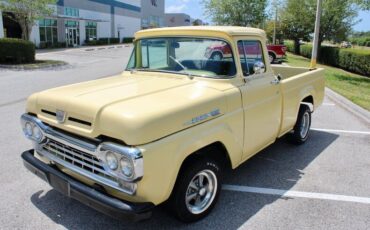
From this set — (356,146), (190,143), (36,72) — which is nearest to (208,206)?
(190,143)

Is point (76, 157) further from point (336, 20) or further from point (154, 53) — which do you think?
point (336, 20)

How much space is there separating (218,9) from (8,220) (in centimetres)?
3060

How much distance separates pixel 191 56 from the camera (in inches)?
171

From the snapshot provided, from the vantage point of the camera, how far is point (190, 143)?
322 centimetres

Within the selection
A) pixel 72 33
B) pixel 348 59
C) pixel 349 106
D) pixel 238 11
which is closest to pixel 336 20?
pixel 348 59

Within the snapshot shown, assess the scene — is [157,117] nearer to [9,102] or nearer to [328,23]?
[9,102]

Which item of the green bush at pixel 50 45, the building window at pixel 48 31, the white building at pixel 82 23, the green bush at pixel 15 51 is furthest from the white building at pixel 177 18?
the green bush at pixel 15 51

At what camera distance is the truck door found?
13.8 feet

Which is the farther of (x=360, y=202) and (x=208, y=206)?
(x=360, y=202)

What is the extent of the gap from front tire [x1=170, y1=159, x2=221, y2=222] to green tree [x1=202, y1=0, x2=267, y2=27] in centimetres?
2949

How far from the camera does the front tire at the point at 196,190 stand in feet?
11.0

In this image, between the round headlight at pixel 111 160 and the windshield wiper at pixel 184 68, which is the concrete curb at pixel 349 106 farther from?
the round headlight at pixel 111 160

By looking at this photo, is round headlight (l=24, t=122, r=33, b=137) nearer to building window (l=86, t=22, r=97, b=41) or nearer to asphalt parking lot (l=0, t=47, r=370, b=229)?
asphalt parking lot (l=0, t=47, r=370, b=229)

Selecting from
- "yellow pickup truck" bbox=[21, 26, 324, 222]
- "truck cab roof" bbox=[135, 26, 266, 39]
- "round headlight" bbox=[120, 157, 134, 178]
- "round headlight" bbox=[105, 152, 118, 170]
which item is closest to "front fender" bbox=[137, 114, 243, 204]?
"yellow pickup truck" bbox=[21, 26, 324, 222]
